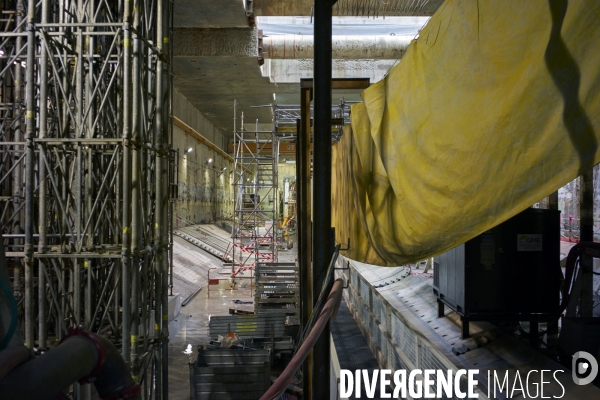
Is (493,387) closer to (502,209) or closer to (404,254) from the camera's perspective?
(404,254)

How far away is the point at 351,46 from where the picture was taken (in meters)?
12.1

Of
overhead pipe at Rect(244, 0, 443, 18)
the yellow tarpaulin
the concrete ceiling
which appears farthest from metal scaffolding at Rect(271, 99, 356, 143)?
the yellow tarpaulin

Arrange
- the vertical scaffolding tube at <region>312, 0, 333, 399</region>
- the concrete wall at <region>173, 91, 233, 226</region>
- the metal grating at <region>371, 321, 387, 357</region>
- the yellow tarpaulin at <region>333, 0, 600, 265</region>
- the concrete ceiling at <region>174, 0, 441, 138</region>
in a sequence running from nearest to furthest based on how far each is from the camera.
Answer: the yellow tarpaulin at <region>333, 0, 600, 265</region> → the vertical scaffolding tube at <region>312, 0, 333, 399</region> → the metal grating at <region>371, 321, 387, 357</region> → the concrete ceiling at <region>174, 0, 441, 138</region> → the concrete wall at <region>173, 91, 233, 226</region>

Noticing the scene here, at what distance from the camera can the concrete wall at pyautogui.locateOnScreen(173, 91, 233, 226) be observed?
74.5ft

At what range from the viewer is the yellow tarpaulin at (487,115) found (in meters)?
1.36

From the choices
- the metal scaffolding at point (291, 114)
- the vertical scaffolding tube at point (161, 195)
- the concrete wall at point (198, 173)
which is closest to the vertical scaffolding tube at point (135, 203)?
the vertical scaffolding tube at point (161, 195)

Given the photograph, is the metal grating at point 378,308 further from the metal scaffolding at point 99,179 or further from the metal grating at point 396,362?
the metal scaffolding at point 99,179

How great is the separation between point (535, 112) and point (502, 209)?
1.45 ft

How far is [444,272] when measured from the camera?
6.59 meters

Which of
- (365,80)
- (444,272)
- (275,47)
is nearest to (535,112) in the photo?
(365,80)

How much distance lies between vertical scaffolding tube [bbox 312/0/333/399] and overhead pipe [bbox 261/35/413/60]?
977cm

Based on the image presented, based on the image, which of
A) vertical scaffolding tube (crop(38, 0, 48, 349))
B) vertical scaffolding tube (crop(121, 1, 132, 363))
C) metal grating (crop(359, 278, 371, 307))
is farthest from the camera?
metal grating (crop(359, 278, 371, 307))

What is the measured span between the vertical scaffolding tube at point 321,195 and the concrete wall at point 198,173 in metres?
19.3

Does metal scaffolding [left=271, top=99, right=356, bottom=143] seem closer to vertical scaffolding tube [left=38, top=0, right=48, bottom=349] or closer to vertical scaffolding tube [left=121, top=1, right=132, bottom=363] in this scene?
vertical scaffolding tube [left=121, top=1, right=132, bottom=363]
